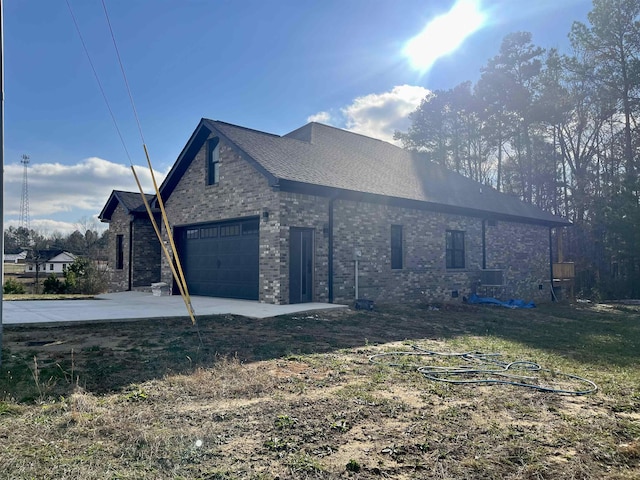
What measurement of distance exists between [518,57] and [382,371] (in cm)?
2981

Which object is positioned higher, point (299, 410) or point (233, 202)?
point (233, 202)

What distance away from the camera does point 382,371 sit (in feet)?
18.8

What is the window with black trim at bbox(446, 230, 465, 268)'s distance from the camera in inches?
672

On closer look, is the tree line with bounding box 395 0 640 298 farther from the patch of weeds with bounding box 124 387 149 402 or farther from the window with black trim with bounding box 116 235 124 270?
the window with black trim with bounding box 116 235 124 270

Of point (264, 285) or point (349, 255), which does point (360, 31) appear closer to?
point (349, 255)

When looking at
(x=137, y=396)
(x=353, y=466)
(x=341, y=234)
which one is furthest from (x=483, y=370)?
(x=341, y=234)

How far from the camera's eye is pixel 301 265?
1245cm

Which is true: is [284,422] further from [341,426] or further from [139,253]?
[139,253]

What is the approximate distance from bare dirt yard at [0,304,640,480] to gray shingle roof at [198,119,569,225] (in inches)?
246

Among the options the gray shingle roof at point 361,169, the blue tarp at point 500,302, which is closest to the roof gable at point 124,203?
the gray shingle roof at point 361,169

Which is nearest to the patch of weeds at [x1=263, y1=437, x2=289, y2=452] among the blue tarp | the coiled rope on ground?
the coiled rope on ground

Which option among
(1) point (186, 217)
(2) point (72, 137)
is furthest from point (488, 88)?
(2) point (72, 137)

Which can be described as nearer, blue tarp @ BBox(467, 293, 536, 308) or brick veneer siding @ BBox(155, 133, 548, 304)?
brick veneer siding @ BBox(155, 133, 548, 304)

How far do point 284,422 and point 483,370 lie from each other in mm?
3173
